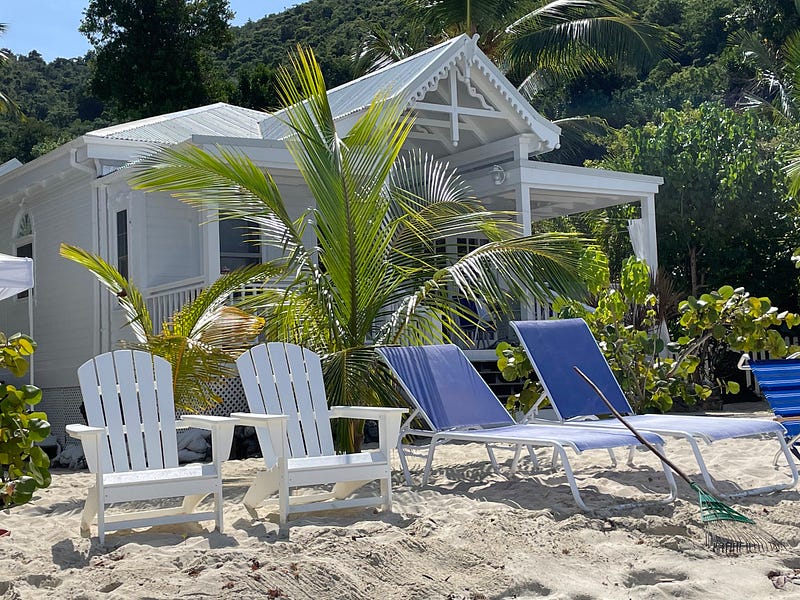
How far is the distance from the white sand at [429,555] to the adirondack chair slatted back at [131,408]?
1.38 feet

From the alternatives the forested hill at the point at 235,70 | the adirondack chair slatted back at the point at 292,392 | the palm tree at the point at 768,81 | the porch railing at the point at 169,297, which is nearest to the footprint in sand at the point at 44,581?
the adirondack chair slatted back at the point at 292,392

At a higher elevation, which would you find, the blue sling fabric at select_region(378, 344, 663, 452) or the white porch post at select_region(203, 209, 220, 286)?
the white porch post at select_region(203, 209, 220, 286)

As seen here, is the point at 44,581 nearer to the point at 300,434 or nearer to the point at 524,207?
the point at 300,434

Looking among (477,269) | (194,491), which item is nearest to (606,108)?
(477,269)

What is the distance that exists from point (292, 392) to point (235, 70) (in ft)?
92.8

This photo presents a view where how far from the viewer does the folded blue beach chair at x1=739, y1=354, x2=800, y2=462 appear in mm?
6727

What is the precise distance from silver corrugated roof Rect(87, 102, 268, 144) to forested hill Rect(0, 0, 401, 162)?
12076 mm

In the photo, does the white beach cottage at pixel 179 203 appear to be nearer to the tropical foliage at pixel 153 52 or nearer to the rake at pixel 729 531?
the rake at pixel 729 531

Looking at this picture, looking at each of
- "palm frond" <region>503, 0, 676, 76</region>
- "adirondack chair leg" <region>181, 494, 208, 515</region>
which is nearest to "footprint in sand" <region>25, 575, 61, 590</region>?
"adirondack chair leg" <region>181, 494, 208, 515</region>

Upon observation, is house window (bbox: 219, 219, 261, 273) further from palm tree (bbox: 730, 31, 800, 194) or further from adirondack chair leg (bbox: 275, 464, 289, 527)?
palm tree (bbox: 730, 31, 800, 194)

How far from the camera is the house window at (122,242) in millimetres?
12930

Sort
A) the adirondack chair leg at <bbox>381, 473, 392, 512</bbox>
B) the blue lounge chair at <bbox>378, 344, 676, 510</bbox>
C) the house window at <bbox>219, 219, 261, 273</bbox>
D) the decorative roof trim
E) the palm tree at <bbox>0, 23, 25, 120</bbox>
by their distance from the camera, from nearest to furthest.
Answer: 1. the adirondack chair leg at <bbox>381, 473, 392, 512</bbox>
2. the blue lounge chair at <bbox>378, 344, 676, 510</bbox>
3. the decorative roof trim
4. the house window at <bbox>219, 219, 261, 273</bbox>
5. the palm tree at <bbox>0, 23, 25, 120</bbox>

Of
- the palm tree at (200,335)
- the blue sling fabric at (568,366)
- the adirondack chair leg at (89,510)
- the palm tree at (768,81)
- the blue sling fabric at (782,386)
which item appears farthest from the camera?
the palm tree at (768,81)

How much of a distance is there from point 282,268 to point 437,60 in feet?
17.1
